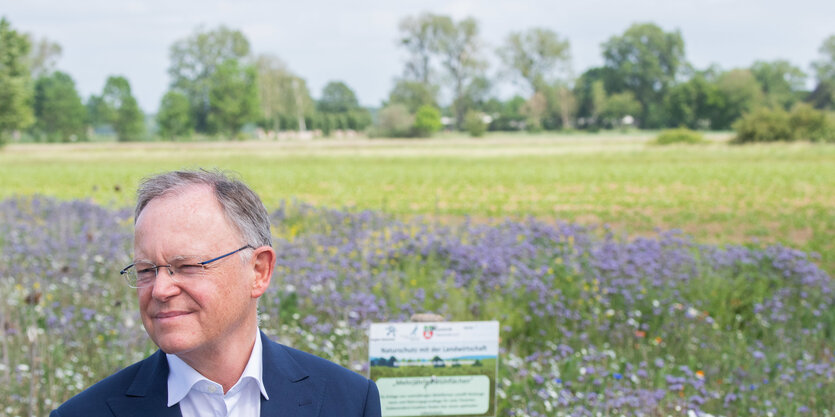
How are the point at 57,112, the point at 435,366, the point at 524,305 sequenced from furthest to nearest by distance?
the point at 57,112 → the point at 524,305 → the point at 435,366

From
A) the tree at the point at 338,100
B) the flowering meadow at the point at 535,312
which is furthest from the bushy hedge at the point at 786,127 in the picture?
the tree at the point at 338,100

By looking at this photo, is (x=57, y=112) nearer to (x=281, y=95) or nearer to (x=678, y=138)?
(x=281, y=95)

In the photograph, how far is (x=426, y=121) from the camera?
83.4 m

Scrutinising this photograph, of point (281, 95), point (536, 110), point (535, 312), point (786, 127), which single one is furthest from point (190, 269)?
point (281, 95)

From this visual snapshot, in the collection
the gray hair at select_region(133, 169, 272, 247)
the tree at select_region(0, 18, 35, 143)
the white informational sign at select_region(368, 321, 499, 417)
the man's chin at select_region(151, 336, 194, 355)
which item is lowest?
the white informational sign at select_region(368, 321, 499, 417)

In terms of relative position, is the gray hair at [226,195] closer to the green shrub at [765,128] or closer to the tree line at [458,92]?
the green shrub at [765,128]

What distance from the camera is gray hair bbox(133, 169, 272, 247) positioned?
5.17 ft

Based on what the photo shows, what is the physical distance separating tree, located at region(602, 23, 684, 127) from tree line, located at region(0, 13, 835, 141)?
13 cm

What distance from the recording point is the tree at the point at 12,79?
5175 centimetres

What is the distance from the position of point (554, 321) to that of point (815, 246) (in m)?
6.57

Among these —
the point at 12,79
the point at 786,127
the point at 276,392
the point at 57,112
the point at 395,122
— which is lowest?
the point at 786,127

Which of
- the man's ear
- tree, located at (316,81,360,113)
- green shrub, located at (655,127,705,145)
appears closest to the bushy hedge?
green shrub, located at (655,127,705,145)

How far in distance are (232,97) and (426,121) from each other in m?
21.1

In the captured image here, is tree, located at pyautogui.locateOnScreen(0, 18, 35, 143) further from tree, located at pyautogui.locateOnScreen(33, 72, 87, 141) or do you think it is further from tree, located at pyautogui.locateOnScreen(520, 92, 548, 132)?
tree, located at pyautogui.locateOnScreen(520, 92, 548, 132)
